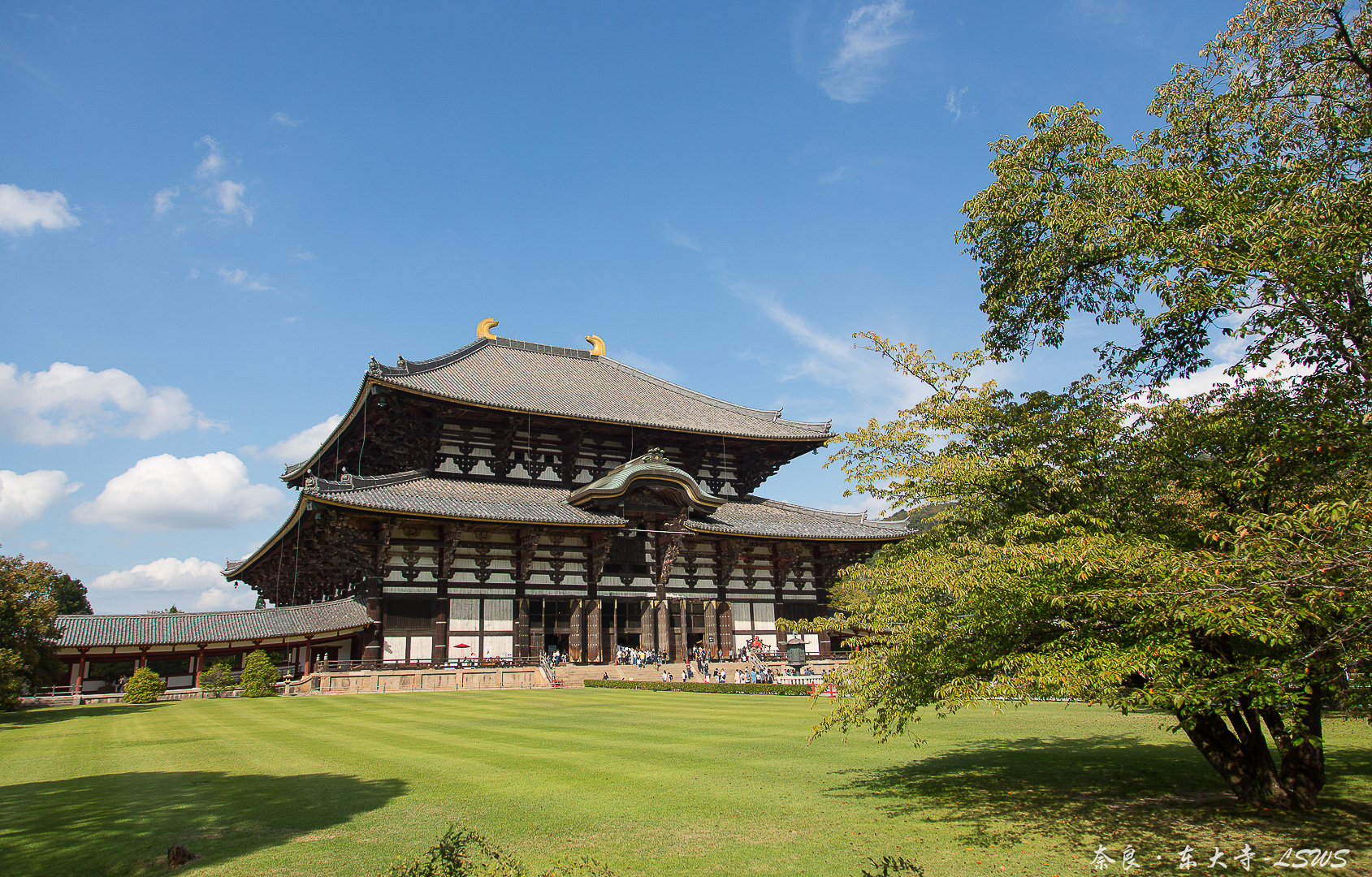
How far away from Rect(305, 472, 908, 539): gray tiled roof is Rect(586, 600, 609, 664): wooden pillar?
4.20 metres

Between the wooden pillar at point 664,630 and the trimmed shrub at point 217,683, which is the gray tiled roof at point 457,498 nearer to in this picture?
the wooden pillar at point 664,630

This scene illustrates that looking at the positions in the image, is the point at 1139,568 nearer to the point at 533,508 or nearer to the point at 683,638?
the point at 533,508

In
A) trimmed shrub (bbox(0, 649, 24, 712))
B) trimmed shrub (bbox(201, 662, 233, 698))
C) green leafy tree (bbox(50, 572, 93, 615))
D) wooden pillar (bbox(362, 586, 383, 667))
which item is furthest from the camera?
green leafy tree (bbox(50, 572, 93, 615))

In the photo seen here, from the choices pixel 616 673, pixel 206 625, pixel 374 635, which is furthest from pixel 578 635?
pixel 206 625

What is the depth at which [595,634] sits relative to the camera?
112 ft

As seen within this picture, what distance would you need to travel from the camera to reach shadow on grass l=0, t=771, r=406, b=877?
279 inches

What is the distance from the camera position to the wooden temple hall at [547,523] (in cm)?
3086

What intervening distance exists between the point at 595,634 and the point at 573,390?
13.6m

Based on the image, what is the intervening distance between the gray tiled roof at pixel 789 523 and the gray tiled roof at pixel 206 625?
15.5m

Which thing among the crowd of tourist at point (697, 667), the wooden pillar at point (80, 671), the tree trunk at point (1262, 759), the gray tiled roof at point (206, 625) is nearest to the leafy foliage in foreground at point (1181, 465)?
the tree trunk at point (1262, 759)

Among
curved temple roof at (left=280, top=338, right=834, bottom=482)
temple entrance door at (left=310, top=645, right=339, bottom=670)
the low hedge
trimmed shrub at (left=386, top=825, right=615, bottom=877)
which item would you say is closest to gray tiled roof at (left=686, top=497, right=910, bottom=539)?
curved temple roof at (left=280, top=338, right=834, bottom=482)

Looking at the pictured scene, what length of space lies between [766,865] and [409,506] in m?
24.8

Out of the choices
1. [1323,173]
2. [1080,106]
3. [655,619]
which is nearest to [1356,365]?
[1323,173]

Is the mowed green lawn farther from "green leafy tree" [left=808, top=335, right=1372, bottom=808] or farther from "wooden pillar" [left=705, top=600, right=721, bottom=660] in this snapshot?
"wooden pillar" [left=705, top=600, right=721, bottom=660]
